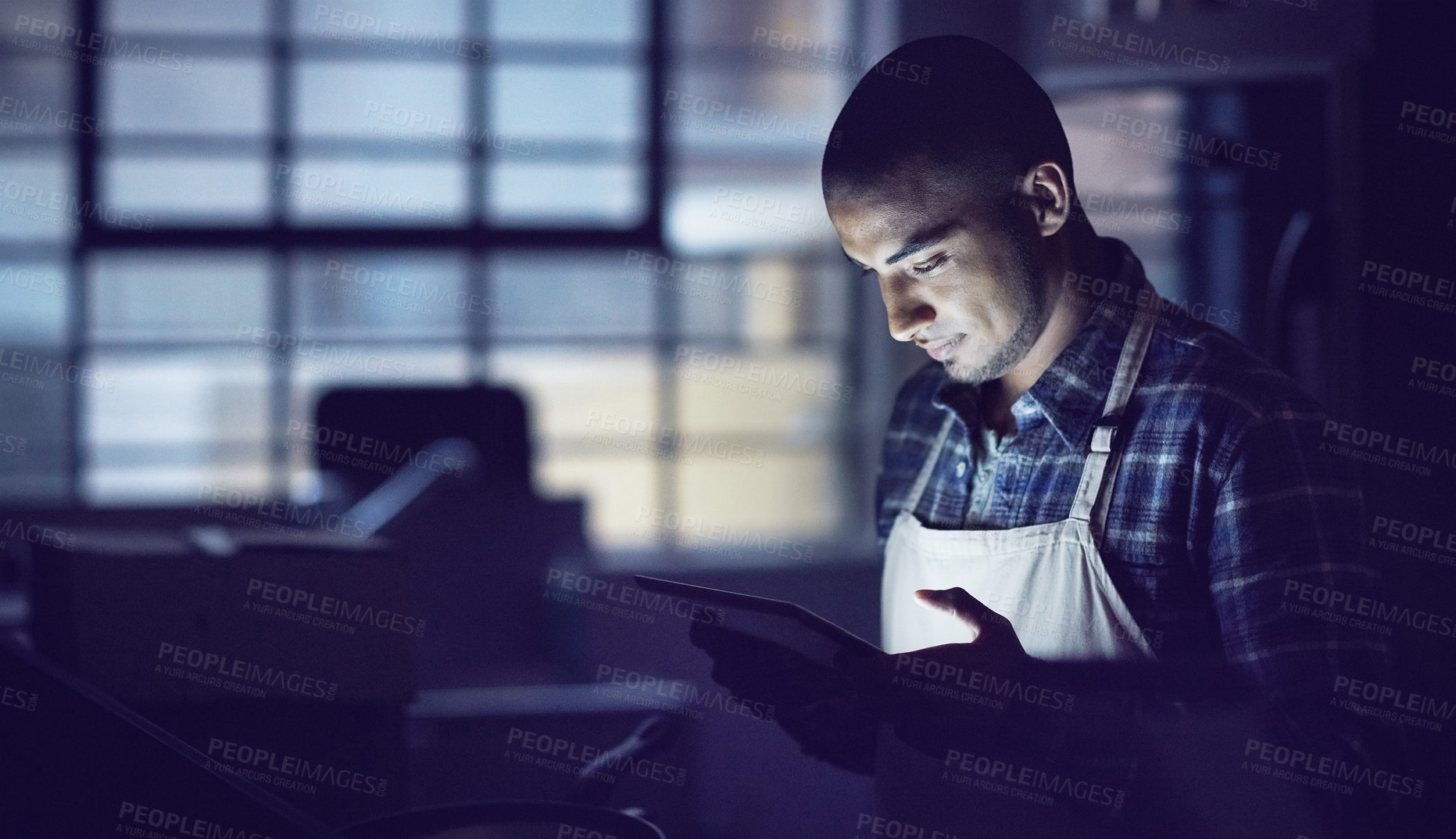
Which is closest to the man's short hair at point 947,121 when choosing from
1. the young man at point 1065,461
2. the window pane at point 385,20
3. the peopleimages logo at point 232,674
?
the young man at point 1065,461

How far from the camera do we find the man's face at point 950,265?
3.27 feet

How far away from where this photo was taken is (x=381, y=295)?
11.2ft

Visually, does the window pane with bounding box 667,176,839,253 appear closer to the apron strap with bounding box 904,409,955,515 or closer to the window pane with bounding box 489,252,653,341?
the window pane with bounding box 489,252,653,341

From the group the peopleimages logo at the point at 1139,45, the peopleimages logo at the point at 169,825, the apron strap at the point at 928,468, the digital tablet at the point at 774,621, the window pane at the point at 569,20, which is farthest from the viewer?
the window pane at the point at 569,20

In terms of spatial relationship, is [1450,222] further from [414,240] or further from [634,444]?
[414,240]

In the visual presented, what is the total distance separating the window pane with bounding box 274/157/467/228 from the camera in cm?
340

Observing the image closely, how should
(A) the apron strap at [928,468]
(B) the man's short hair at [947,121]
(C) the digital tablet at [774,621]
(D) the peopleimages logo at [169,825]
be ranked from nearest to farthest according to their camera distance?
(D) the peopleimages logo at [169,825] < (C) the digital tablet at [774,621] < (B) the man's short hair at [947,121] < (A) the apron strap at [928,468]

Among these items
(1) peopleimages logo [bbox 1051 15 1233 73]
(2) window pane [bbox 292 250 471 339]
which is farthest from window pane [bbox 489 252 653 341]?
(1) peopleimages logo [bbox 1051 15 1233 73]

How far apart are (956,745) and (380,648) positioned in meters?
0.57

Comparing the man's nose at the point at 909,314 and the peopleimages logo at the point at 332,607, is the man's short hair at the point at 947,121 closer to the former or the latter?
the man's nose at the point at 909,314

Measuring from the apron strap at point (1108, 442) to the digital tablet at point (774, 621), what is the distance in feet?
1.06

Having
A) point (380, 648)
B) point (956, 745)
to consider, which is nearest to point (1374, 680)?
point (956, 745)

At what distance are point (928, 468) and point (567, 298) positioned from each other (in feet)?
7.94

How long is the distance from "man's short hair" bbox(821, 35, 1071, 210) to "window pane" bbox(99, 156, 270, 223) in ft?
→ 9.46
